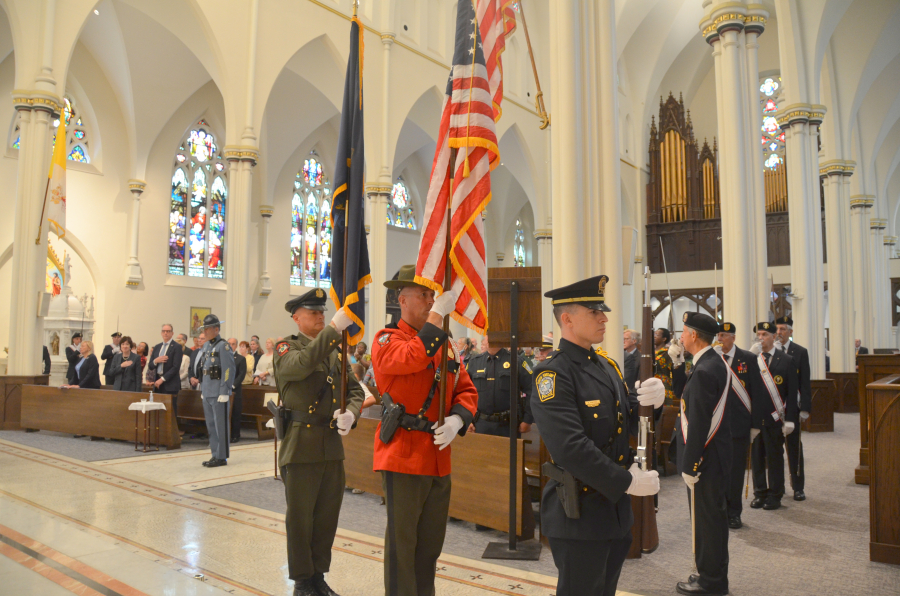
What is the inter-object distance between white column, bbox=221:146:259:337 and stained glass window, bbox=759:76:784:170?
15.8 metres

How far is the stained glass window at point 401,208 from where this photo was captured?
66.5ft

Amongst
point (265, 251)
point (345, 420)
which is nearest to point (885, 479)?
point (345, 420)

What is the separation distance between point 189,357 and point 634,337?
6674 mm

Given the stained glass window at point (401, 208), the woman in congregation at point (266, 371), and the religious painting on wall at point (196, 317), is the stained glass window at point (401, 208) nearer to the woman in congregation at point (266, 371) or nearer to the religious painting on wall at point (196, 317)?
the religious painting on wall at point (196, 317)

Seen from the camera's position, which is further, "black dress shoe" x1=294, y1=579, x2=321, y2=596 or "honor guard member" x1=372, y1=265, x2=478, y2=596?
"black dress shoe" x1=294, y1=579, x2=321, y2=596

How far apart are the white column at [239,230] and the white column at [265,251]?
4999 mm

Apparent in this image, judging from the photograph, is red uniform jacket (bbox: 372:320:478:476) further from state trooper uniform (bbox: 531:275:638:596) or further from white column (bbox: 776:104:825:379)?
white column (bbox: 776:104:825:379)

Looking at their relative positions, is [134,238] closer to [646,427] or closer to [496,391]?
[496,391]

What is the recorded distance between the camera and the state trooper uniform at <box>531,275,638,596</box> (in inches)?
75.6

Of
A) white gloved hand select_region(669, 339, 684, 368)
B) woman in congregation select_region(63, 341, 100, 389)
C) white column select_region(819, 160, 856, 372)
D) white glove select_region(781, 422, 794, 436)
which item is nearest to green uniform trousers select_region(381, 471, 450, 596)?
white glove select_region(781, 422, 794, 436)

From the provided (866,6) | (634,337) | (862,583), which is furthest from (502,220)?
(862,583)

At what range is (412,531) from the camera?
2.38 m

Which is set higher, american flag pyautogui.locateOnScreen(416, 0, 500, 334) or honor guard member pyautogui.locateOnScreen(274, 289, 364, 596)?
american flag pyautogui.locateOnScreen(416, 0, 500, 334)

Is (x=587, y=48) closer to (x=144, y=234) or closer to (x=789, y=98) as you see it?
(x=789, y=98)
